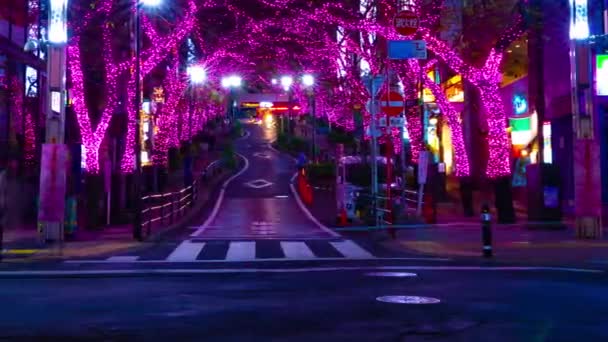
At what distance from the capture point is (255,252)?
56.6 ft

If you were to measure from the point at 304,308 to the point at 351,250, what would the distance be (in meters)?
8.32

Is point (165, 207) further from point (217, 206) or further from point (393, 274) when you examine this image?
point (393, 274)

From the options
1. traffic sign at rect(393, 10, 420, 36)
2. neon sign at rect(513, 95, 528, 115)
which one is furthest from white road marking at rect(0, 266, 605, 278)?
neon sign at rect(513, 95, 528, 115)

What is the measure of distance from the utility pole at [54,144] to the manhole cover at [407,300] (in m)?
9.97

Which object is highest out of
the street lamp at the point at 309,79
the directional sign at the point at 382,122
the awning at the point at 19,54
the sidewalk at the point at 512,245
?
the street lamp at the point at 309,79

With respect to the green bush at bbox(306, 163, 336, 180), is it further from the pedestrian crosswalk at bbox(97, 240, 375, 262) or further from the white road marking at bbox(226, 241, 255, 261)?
the white road marking at bbox(226, 241, 255, 261)

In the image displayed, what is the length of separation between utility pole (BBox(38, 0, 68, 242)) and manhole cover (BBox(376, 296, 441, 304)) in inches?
393

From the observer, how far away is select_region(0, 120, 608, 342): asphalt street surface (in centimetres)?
806

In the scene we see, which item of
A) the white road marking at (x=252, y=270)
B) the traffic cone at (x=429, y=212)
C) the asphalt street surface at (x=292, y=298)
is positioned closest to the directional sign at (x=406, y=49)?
the asphalt street surface at (x=292, y=298)

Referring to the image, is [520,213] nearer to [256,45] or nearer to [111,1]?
[256,45]

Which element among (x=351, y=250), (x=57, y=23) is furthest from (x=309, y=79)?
(x=351, y=250)

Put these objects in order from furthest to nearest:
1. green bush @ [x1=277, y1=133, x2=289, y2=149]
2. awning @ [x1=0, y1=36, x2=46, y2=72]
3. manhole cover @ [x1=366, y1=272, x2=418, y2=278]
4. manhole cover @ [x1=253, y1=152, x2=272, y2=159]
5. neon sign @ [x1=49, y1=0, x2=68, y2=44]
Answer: green bush @ [x1=277, y1=133, x2=289, y2=149] < manhole cover @ [x1=253, y1=152, x2=272, y2=159] < awning @ [x1=0, y1=36, x2=46, y2=72] < neon sign @ [x1=49, y1=0, x2=68, y2=44] < manhole cover @ [x1=366, y1=272, x2=418, y2=278]

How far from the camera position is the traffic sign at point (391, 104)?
2109cm

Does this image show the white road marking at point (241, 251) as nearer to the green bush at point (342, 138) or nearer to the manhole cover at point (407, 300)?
the manhole cover at point (407, 300)
